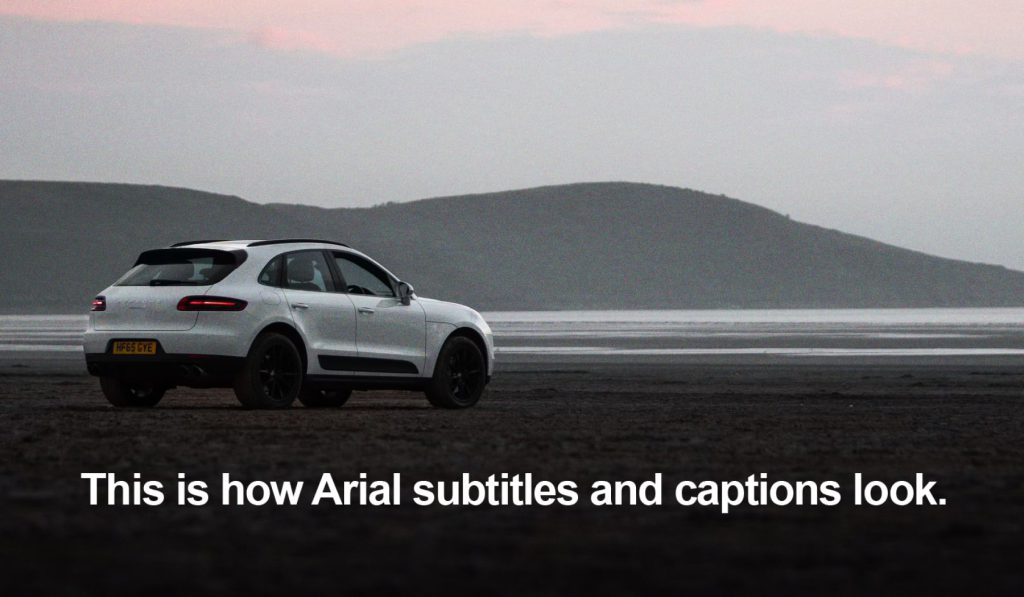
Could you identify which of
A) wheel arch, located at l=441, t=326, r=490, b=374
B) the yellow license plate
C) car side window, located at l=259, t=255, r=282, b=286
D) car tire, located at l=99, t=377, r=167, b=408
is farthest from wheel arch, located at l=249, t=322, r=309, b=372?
wheel arch, located at l=441, t=326, r=490, b=374

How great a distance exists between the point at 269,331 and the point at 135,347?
1.19 meters

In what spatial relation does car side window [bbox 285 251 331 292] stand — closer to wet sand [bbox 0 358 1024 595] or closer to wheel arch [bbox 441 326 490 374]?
wet sand [bbox 0 358 1024 595]

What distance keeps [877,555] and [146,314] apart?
10.3 meters

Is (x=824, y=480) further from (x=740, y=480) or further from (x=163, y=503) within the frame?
(x=163, y=503)

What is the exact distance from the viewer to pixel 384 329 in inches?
690

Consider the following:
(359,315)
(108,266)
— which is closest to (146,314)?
(359,315)

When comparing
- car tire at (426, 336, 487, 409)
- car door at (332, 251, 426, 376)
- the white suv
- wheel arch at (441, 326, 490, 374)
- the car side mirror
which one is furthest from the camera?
wheel arch at (441, 326, 490, 374)

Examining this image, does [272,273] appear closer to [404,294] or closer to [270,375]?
[270,375]

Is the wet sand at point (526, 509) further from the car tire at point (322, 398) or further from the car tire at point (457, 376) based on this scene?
the car tire at point (457, 376)

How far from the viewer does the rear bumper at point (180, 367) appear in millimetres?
16031

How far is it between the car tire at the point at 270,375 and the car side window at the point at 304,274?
658mm

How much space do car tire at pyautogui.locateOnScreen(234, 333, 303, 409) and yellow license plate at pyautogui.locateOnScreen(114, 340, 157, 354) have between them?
791 mm

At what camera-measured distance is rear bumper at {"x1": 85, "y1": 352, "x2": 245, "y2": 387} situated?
16.0 meters

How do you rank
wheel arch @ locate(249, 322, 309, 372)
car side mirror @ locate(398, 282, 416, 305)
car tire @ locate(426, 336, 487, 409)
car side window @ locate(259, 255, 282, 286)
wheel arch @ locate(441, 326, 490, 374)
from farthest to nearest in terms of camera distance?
wheel arch @ locate(441, 326, 490, 374) < car tire @ locate(426, 336, 487, 409) < car side mirror @ locate(398, 282, 416, 305) < car side window @ locate(259, 255, 282, 286) < wheel arch @ locate(249, 322, 309, 372)
